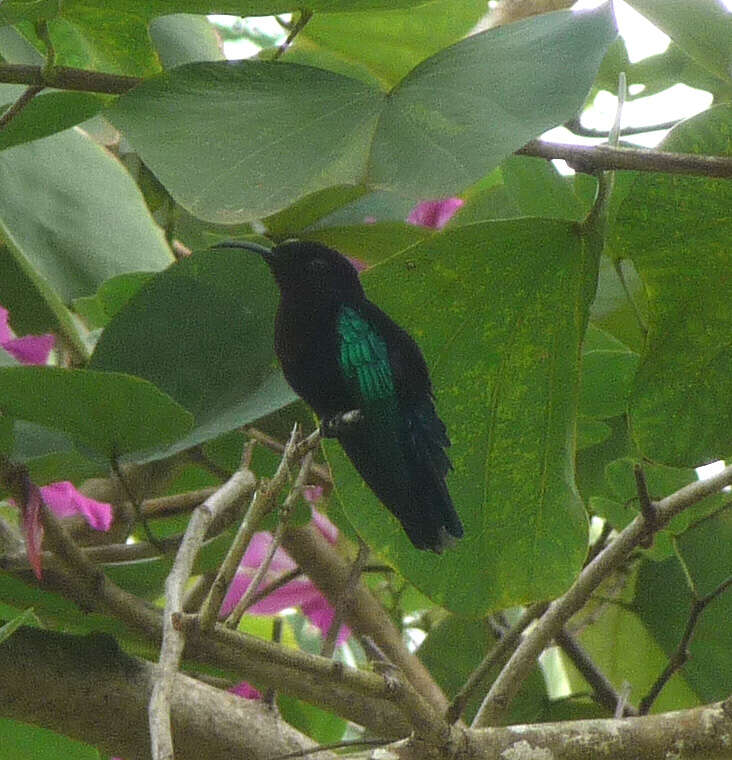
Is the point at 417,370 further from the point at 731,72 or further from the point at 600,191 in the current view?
the point at 731,72

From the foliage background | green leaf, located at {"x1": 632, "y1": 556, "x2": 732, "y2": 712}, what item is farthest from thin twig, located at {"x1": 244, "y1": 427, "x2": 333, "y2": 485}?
green leaf, located at {"x1": 632, "y1": 556, "x2": 732, "y2": 712}

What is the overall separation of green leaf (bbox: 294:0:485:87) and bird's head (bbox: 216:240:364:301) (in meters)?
0.45

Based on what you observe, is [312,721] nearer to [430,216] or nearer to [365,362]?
[430,216]

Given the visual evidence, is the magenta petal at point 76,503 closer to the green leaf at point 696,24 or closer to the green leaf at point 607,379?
the green leaf at point 607,379

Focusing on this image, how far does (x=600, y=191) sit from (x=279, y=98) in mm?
149

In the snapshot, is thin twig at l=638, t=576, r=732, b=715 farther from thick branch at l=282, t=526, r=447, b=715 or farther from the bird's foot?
the bird's foot

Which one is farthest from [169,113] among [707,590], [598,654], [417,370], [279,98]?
[598,654]

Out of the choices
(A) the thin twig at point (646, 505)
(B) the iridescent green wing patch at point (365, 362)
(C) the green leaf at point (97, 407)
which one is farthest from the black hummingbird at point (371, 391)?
(A) the thin twig at point (646, 505)

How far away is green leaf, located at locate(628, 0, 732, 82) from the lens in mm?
701

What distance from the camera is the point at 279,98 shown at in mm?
591

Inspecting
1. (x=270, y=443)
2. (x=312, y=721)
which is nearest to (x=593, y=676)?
(x=312, y=721)

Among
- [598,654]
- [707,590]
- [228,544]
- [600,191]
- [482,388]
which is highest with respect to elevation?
[600,191]

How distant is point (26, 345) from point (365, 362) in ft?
1.27

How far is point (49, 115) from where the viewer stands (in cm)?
66
